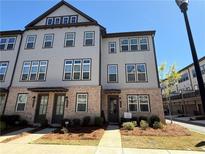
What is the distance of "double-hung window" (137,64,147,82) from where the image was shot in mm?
15461

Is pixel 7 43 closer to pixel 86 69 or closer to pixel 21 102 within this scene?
pixel 21 102

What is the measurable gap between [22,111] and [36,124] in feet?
6.63

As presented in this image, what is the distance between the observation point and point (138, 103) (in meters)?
14.9

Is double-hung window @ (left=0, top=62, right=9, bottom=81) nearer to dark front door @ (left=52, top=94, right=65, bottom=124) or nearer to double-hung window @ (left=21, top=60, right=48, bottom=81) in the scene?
double-hung window @ (left=21, top=60, right=48, bottom=81)

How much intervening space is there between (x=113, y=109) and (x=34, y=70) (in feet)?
29.6

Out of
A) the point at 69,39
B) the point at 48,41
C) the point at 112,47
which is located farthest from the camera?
the point at 112,47

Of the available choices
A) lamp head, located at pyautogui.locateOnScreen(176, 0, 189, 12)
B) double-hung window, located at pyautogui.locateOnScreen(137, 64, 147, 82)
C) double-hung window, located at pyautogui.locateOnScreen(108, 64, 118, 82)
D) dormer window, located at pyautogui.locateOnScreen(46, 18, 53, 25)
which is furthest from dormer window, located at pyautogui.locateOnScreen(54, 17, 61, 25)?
lamp head, located at pyautogui.locateOnScreen(176, 0, 189, 12)

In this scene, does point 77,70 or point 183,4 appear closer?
point 183,4

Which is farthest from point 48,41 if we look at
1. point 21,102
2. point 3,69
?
point 21,102

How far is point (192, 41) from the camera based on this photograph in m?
5.34

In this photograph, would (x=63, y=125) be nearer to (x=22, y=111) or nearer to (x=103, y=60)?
(x=22, y=111)

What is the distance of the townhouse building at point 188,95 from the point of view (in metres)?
27.0

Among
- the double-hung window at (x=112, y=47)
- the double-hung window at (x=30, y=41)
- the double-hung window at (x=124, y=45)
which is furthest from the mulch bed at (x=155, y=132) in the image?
the double-hung window at (x=30, y=41)

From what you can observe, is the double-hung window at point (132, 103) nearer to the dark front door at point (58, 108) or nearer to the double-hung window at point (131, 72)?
the double-hung window at point (131, 72)
